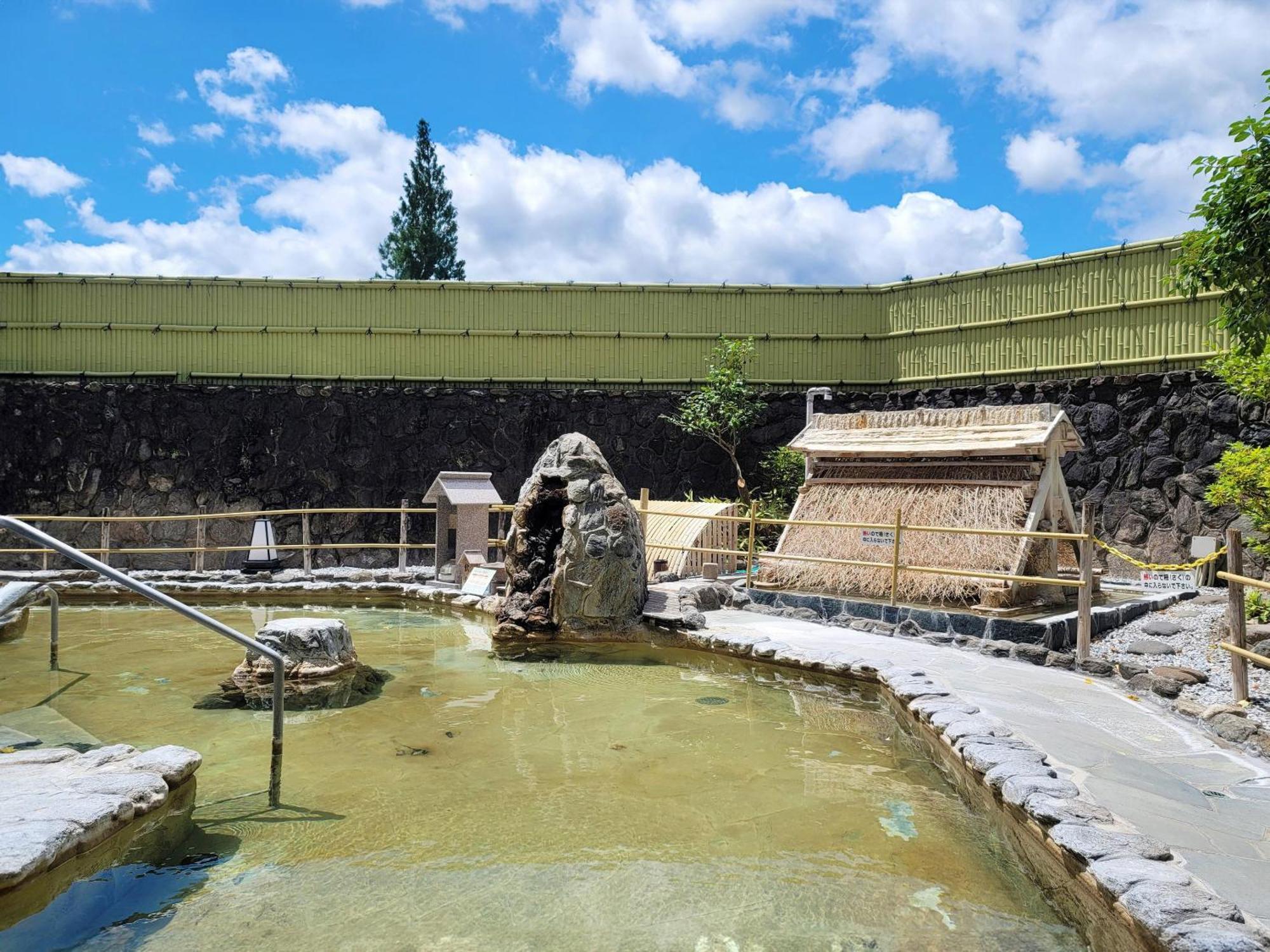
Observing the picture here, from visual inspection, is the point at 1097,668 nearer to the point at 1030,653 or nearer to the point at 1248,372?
the point at 1030,653

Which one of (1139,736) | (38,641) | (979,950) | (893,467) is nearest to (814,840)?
(979,950)

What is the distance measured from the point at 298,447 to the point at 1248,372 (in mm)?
14287

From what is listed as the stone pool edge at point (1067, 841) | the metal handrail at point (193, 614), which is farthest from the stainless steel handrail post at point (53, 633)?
the stone pool edge at point (1067, 841)

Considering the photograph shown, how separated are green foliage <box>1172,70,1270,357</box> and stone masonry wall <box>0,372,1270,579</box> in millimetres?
9881

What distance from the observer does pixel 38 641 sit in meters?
8.32

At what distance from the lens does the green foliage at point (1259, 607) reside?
7.74 metres

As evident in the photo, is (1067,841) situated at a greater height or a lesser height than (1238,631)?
lesser

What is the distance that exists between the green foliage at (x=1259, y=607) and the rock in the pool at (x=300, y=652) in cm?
798

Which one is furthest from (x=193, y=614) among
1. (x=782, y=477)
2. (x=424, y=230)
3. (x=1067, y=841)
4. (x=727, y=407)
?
(x=424, y=230)

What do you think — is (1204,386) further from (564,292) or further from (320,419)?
(320,419)

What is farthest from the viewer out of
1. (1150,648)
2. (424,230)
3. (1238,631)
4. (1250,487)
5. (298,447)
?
(424,230)

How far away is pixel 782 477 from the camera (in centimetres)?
1502

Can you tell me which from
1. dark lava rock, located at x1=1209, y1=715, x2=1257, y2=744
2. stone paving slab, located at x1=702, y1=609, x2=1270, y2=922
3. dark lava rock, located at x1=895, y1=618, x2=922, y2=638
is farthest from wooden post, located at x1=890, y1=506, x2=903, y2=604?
dark lava rock, located at x1=1209, y1=715, x2=1257, y2=744

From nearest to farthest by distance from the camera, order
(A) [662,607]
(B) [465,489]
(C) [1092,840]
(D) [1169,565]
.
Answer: (C) [1092,840] < (D) [1169,565] < (A) [662,607] < (B) [465,489]
